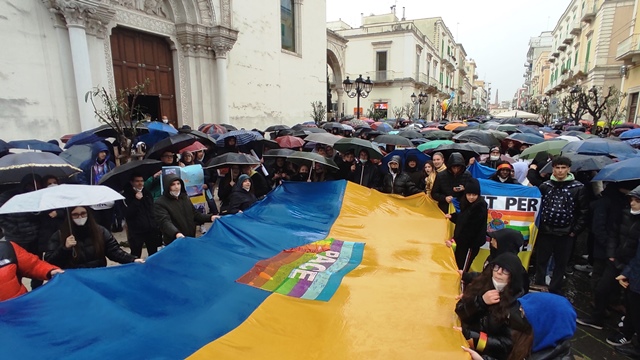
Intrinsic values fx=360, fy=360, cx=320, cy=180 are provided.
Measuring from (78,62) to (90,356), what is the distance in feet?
33.8

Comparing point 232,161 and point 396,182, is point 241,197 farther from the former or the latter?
point 396,182

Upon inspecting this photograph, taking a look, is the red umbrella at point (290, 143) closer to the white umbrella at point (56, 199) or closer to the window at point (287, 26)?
the white umbrella at point (56, 199)

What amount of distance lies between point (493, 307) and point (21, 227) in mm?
5140

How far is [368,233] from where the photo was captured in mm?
4953

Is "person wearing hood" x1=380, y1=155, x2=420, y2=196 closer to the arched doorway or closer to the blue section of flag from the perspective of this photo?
the blue section of flag

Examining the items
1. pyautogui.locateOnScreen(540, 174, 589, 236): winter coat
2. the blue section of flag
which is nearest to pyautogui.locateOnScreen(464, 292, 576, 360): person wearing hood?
the blue section of flag

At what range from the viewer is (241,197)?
18.3 ft

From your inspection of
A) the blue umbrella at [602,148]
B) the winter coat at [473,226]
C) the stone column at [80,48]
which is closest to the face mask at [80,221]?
the winter coat at [473,226]

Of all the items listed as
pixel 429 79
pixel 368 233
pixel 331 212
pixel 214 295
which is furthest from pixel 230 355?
pixel 429 79

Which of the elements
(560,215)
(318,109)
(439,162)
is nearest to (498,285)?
(560,215)

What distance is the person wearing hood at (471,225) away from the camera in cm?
441

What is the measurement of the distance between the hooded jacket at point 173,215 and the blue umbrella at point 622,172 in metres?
4.92

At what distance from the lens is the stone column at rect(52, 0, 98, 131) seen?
953cm

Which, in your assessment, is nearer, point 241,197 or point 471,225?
point 471,225
